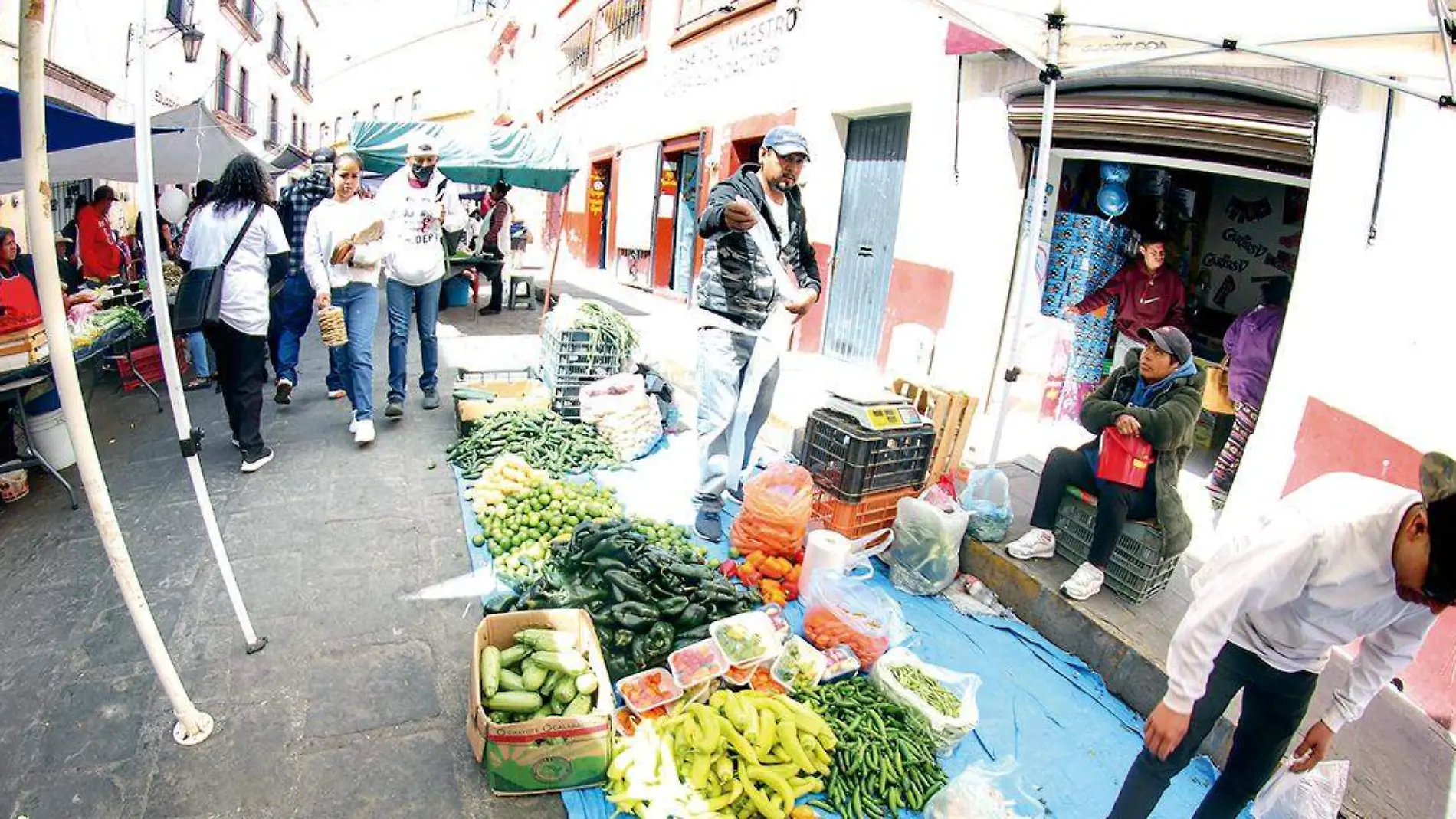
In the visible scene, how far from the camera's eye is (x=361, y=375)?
5418 mm

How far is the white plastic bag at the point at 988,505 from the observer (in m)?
4.26

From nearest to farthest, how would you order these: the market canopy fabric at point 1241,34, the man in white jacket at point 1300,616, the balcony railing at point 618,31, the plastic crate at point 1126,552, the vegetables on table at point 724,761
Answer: the man in white jacket at point 1300,616
the vegetables on table at point 724,761
the market canopy fabric at point 1241,34
the plastic crate at point 1126,552
the balcony railing at point 618,31

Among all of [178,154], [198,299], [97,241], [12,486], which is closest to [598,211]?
[178,154]

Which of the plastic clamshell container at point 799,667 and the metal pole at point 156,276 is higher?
the metal pole at point 156,276

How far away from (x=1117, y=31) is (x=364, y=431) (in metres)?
5.64

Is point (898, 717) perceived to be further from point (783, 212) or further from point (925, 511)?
point (783, 212)

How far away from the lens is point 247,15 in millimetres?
23234

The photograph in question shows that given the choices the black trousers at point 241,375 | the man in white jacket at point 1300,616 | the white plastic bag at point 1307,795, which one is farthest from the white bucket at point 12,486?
the white plastic bag at point 1307,795

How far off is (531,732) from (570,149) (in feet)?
31.0

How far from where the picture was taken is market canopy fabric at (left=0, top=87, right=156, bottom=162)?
4.18 meters

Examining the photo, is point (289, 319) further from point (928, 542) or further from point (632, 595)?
point (928, 542)

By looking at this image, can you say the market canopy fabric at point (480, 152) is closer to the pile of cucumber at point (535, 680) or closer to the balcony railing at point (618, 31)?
the balcony railing at point (618, 31)

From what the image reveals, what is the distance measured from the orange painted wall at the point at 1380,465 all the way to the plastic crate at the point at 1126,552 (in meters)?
1.00

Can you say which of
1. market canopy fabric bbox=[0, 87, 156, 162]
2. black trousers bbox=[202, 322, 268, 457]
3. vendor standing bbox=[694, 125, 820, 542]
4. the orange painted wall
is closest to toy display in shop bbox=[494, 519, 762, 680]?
vendor standing bbox=[694, 125, 820, 542]
